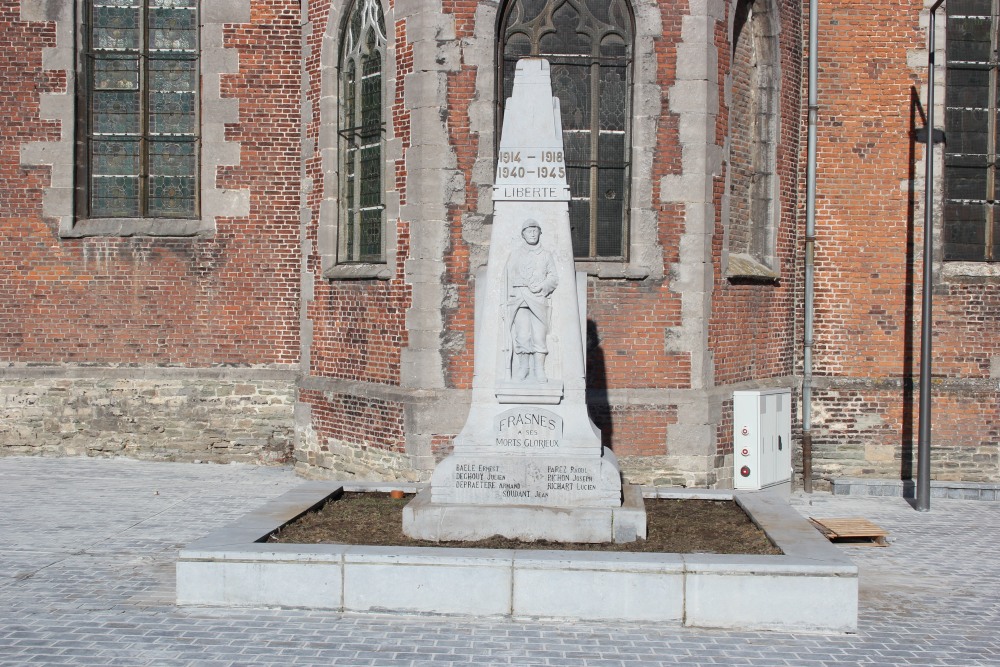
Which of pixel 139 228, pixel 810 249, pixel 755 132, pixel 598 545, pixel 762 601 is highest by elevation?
pixel 755 132

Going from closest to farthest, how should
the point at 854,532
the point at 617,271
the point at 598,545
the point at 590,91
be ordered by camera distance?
the point at 598,545 → the point at 854,532 → the point at 617,271 → the point at 590,91

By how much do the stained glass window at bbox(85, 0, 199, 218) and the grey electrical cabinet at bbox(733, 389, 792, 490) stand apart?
797 centimetres

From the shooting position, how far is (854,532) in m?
10.6

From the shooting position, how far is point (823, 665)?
673cm

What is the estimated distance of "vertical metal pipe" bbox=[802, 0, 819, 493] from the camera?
14.5 m

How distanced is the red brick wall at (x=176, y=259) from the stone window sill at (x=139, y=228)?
11 centimetres

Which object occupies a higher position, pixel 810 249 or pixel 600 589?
pixel 810 249

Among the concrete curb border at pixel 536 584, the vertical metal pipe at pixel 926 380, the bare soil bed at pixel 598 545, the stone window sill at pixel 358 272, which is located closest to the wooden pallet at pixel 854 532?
the bare soil bed at pixel 598 545

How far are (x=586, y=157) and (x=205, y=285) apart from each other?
565cm

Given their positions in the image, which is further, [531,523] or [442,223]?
[442,223]

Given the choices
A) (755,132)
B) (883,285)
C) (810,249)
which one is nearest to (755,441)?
(810,249)

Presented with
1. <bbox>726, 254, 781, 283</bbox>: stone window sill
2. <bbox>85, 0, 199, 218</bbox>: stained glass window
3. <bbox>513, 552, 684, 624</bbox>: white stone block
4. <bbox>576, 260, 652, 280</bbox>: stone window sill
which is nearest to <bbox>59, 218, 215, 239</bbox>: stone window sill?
<bbox>85, 0, 199, 218</bbox>: stained glass window

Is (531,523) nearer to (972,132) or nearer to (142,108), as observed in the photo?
(972,132)

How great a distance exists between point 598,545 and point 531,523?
0.53 m
